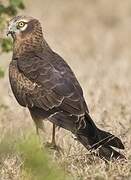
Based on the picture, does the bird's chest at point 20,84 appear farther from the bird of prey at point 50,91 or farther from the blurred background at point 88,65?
the blurred background at point 88,65

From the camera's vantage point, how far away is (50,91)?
305 inches

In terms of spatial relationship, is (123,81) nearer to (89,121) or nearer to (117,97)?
(117,97)

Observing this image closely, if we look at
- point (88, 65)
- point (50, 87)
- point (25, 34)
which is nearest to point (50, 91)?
point (50, 87)

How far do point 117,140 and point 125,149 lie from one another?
23.1 inches

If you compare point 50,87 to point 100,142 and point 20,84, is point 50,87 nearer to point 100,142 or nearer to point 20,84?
point 20,84

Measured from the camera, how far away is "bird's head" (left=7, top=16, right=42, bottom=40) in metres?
8.47

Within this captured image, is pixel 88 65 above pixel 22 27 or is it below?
below

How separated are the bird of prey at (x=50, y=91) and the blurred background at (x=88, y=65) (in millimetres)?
210

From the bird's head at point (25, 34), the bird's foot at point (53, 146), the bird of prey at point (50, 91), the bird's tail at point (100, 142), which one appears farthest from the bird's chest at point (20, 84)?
the bird's tail at point (100, 142)

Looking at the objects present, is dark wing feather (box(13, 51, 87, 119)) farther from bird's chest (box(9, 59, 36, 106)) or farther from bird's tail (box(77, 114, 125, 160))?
bird's tail (box(77, 114, 125, 160))

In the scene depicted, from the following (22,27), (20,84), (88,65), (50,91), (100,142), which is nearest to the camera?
(100,142)

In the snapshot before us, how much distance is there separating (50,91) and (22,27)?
1052mm

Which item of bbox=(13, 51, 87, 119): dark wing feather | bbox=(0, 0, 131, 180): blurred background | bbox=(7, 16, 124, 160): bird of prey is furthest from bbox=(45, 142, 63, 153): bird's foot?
bbox=(13, 51, 87, 119): dark wing feather

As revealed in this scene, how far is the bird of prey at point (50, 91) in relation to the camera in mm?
7535
